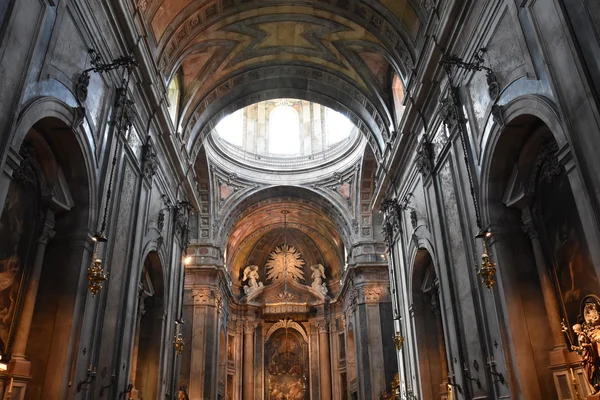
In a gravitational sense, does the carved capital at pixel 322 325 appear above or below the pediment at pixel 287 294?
below

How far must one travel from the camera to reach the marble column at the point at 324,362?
96.0ft

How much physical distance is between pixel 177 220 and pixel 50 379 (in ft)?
26.1

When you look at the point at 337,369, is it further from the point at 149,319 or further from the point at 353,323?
the point at 149,319

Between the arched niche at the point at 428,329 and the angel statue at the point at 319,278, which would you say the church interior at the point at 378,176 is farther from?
the angel statue at the point at 319,278

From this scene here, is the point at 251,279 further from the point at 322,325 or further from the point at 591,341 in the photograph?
the point at 591,341

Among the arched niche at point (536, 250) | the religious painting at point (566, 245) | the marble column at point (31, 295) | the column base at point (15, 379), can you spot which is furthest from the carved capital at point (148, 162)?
the religious painting at point (566, 245)

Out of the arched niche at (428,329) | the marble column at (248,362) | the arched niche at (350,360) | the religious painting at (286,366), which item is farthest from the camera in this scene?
the religious painting at (286,366)

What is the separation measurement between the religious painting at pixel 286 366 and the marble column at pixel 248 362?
0.99 m

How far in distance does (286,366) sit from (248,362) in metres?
2.37

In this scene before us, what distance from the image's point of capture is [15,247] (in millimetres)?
7605

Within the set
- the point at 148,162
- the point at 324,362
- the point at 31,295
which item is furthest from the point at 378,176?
the point at 324,362

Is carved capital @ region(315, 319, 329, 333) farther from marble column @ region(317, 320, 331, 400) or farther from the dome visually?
the dome

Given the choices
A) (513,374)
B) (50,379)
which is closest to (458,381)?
(513,374)

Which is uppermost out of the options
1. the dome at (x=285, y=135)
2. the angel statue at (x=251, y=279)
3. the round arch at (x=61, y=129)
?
the dome at (x=285, y=135)
